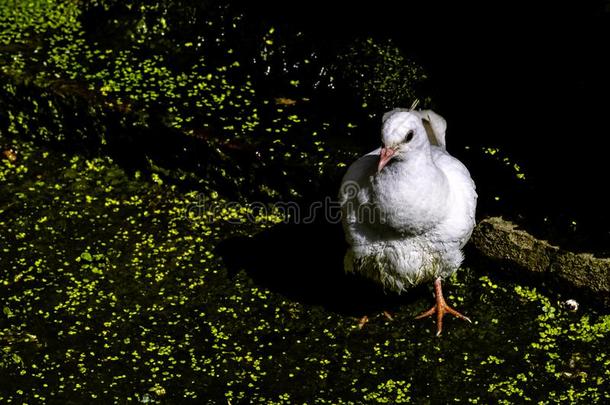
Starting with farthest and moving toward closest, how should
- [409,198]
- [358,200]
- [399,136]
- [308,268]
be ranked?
[308,268], [358,200], [409,198], [399,136]

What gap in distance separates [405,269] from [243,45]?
7.90ft

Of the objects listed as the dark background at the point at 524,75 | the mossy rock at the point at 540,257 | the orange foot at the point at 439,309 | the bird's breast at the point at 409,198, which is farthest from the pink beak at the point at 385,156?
the dark background at the point at 524,75

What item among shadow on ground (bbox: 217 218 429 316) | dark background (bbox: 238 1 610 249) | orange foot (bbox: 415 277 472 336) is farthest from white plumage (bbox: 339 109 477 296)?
dark background (bbox: 238 1 610 249)

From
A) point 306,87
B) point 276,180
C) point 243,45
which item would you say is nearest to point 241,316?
point 276,180

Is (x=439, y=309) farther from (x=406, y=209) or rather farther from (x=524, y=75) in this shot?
(x=524, y=75)

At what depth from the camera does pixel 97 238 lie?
5457mm

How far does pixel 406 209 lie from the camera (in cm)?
427

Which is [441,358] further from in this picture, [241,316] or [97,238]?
[97,238]

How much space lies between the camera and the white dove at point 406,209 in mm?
4230

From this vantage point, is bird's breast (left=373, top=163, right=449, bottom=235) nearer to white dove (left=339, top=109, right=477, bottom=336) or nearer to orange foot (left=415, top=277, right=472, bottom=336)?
white dove (left=339, top=109, right=477, bottom=336)

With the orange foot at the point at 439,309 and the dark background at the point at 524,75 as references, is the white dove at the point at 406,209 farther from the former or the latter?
the dark background at the point at 524,75

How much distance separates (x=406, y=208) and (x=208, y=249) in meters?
1.54

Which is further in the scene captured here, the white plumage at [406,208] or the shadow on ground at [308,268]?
the shadow on ground at [308,268]

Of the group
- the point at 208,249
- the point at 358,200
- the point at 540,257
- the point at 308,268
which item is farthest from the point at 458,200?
the point at 208,249
